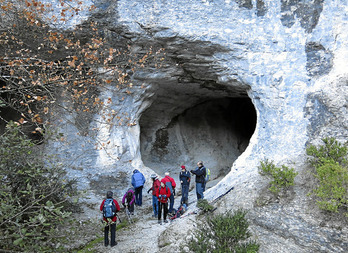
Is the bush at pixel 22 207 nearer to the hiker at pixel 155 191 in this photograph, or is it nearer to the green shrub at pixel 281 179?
the hiker at pixel 155 191

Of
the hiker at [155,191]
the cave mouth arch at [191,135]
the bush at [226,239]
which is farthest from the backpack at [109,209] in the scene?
the cave mouth arch at [191,135]

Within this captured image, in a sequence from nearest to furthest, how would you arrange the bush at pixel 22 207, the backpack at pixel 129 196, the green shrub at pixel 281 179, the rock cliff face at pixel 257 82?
the bush at pixel 22 207, the rock cliff face at pixel 257 82, the green shrub at pixel 281 179, the backpack at pixel 129 196

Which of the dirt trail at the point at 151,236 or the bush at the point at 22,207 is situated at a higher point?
the bush at the point at 22,207

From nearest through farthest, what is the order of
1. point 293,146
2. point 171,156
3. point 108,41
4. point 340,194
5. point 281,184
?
point 340,194, point 281,184, point 293,146, point 108,41, point 171,156

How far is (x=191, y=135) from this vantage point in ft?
47.3

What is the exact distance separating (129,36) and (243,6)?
3.38 metres

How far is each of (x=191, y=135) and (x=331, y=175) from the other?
8.86 m

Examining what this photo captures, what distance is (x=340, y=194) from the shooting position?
5434 millimetres

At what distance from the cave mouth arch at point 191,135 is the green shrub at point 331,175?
19.5ft

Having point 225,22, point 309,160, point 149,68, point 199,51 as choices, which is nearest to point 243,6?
point 225,22

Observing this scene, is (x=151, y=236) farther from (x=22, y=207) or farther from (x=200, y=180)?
(x=22, y=207)

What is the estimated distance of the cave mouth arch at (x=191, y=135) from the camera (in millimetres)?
13297

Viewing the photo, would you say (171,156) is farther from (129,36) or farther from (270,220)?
(270,220)

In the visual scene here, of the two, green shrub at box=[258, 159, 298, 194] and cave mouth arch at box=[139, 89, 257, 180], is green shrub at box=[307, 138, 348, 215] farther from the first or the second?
cave mouth arch at box=[139, 89, 257, 180]
